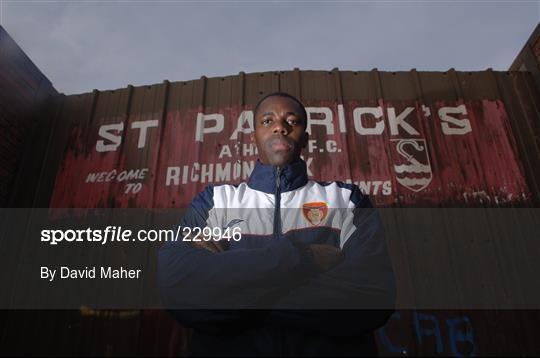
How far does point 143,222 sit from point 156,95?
2007 millimetres

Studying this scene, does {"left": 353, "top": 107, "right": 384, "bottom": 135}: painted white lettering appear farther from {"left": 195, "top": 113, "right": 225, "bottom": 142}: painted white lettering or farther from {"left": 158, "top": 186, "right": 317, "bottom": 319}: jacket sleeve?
{"left": 158, "top": 186, "right": 317, "bottom": 319}: jacket sleeve

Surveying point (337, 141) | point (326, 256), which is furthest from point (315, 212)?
Result: point (337, 141)

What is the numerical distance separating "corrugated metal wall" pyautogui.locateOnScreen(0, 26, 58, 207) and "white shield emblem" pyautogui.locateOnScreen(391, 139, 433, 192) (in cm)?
492

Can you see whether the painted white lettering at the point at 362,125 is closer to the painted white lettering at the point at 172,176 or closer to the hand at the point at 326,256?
the painted white lettering at the point at 172,176

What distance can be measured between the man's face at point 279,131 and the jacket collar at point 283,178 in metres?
0.04

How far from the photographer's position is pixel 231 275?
4.28ft

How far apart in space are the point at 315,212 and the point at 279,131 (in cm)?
52

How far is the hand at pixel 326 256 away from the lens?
1.43 metres

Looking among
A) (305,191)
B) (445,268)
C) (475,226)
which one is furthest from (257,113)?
(475,226)

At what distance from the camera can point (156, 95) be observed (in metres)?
4.77

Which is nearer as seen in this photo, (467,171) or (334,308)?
(334,308)
